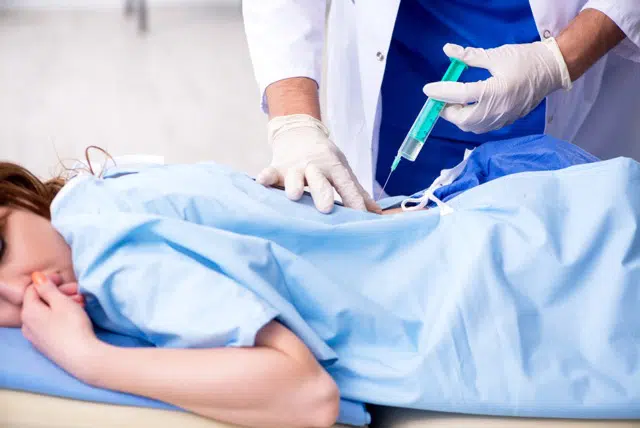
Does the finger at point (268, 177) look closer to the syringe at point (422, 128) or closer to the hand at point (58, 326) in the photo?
the syringe at point (422, 128)

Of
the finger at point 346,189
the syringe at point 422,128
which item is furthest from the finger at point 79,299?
the syringe at point 422,128

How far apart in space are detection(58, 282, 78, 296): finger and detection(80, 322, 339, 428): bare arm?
0.49 ft

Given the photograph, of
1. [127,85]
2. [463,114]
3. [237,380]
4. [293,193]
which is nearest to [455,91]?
[463,114]

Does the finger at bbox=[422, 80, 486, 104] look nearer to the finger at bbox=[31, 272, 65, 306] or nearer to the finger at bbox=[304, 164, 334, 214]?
→ the finger at bbox=[304, 164, 334, 214]

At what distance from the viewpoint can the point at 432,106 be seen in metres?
1.39

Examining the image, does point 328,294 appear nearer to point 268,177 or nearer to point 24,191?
point 268,177

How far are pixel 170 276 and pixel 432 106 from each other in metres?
0.64

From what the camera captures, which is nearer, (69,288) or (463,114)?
(69,288)

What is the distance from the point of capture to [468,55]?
137 centimetres

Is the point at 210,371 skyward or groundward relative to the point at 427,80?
groundward

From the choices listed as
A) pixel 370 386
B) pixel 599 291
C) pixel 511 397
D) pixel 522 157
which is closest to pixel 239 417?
pixel 370 386

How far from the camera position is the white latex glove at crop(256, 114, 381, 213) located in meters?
1.22

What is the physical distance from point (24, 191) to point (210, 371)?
487 millimetres

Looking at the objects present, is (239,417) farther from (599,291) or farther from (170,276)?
(599,291)
